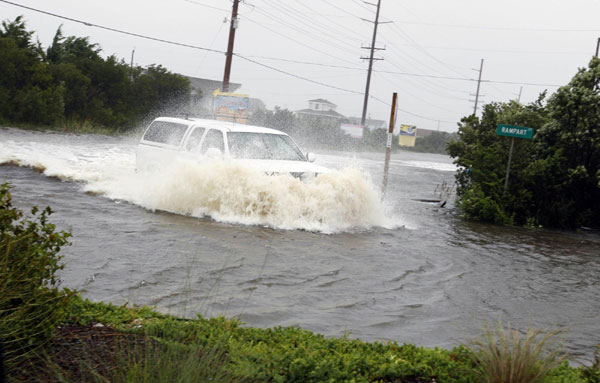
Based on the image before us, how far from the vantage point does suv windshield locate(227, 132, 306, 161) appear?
43.0ft

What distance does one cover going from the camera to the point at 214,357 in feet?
12.2

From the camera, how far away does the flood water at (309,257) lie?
267 inches

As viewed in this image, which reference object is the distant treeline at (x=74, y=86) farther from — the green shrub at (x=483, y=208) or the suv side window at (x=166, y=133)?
the green shrub at (x=483, y=208)

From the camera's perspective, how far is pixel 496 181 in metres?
17.4

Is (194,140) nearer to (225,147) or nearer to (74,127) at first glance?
(225,147)

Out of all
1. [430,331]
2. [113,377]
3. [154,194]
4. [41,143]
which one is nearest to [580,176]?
[154,194]

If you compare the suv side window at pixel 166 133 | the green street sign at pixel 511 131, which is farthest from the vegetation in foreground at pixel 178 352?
the green street sign at pixel 511 131

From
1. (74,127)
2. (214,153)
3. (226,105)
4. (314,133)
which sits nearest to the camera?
(214,153)

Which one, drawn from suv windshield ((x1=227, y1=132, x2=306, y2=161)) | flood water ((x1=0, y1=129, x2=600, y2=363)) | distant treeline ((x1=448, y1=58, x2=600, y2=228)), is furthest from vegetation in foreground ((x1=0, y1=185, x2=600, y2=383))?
distant treeline ((x1=448, y1=58, x2=600, y2=228))

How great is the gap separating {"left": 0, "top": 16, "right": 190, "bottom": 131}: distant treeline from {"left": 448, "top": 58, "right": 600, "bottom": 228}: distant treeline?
2724 cm

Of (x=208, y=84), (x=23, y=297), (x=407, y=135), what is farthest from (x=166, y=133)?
(x=407, y=135)

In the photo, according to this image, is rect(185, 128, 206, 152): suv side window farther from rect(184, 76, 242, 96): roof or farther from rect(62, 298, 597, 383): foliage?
rect(184, 76, 242, 96): roof

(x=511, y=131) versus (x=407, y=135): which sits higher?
(x=407, y=135)

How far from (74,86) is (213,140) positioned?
3086 cm
